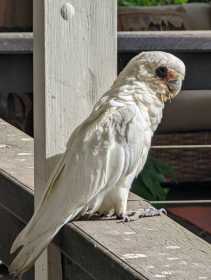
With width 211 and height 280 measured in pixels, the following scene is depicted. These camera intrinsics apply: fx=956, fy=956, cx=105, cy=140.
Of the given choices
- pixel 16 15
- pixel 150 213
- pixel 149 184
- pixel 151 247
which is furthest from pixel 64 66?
→ pixel 16 15

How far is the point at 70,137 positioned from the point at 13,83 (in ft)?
2.90

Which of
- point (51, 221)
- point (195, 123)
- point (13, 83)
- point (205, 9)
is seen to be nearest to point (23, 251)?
point (51, 221)

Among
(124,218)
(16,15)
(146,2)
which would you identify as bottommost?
(124,218)

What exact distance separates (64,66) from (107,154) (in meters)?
0.21

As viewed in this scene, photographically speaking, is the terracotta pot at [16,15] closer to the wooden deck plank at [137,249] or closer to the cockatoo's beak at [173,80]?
the cockatoo's beak at [173,80]

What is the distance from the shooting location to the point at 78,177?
1.83 meters

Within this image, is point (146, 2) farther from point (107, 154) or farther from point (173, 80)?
point (107, 154)

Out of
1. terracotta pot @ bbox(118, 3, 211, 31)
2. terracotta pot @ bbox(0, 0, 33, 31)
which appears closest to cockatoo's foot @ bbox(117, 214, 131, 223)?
Answer: terracotta pot @ bbox(0, 0, 33, 31)

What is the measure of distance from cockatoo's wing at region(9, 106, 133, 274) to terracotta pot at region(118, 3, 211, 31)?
166 inches

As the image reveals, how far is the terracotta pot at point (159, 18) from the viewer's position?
614 cm

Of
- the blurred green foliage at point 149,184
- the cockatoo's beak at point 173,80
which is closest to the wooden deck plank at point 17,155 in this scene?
the cockatoo's beak at point 173,80

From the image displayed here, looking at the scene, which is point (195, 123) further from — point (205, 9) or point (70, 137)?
point (70, 137)

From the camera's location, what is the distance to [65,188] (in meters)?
1.81

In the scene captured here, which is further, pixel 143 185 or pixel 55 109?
pixel 143 185
